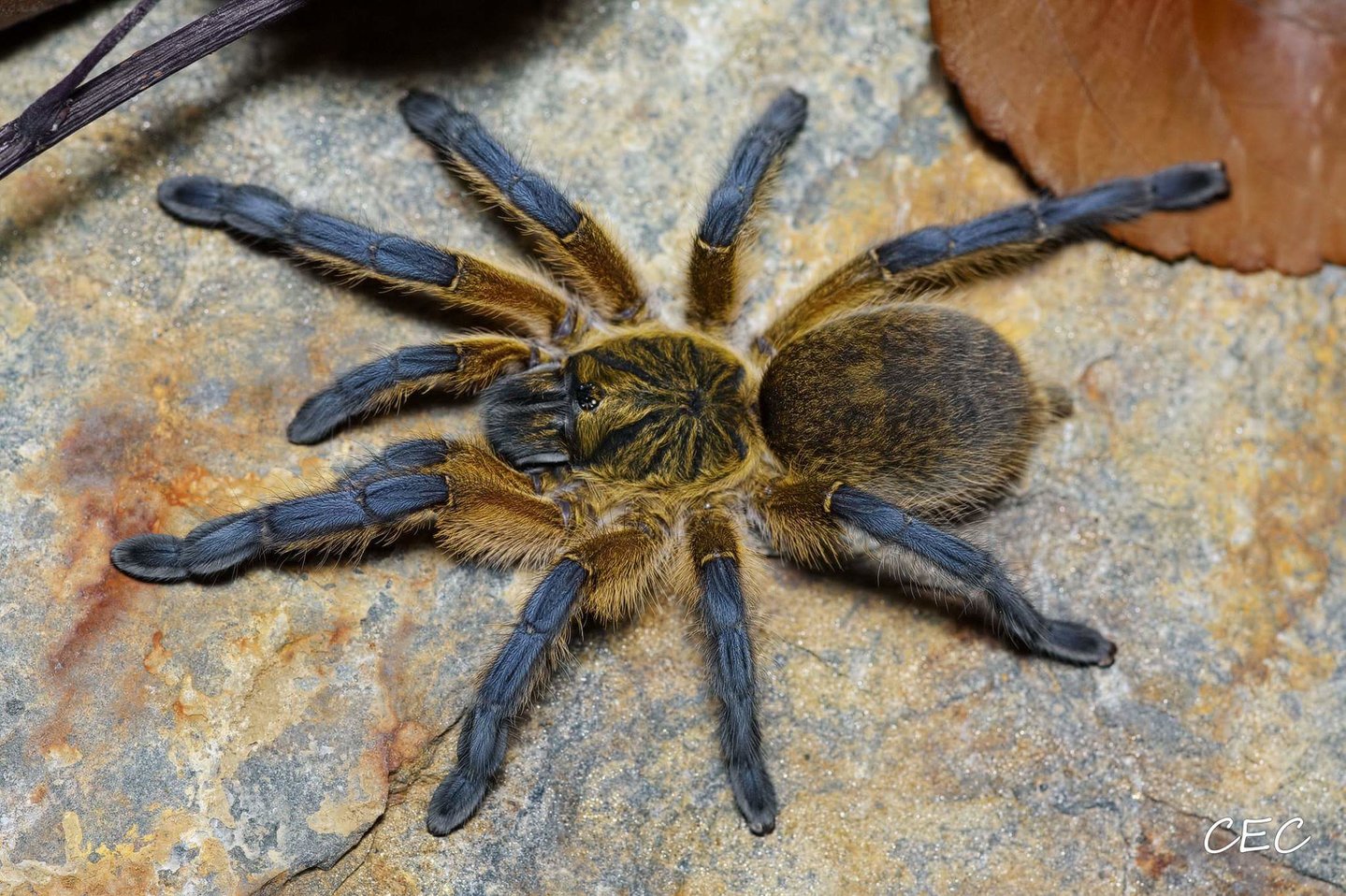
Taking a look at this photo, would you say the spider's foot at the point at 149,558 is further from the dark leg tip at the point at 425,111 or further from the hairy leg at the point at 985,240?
the hairy leg at the point at 985,240

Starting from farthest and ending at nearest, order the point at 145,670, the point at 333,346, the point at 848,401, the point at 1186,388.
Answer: the point at 1186,388, the point at 333,346, the point at 848,401, the point at 145,670

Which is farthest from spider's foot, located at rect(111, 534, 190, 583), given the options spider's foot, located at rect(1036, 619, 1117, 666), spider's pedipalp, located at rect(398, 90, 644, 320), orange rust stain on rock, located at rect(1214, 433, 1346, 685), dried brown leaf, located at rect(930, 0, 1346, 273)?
orange rust stain on rock, located at rect(1214, 433, 1346, 685)

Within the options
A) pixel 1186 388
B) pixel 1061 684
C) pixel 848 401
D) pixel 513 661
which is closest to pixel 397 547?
pixel 513 661

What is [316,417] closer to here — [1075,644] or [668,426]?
[668,426]

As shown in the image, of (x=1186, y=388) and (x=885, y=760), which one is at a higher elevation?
(x=1186, y=388)

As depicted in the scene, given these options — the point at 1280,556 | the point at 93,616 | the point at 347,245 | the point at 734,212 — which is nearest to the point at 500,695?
the point at 93,616

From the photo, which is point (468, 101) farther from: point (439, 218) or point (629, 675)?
point (629, 675)
